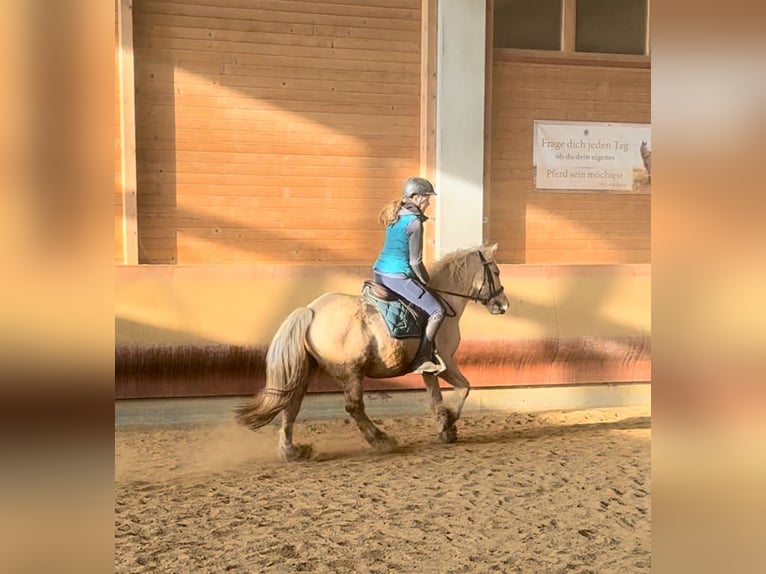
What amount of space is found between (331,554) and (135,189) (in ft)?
13.9

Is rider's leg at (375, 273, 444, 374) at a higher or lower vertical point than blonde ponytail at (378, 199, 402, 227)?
lower

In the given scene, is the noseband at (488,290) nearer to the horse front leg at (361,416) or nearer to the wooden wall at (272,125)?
the horse front leg at (361,416)

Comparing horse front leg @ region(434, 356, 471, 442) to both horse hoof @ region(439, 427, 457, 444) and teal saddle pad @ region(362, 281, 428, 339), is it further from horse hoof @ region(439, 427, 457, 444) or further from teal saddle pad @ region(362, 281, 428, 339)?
teal saddle pad @ region(362, 281, 428, 339)

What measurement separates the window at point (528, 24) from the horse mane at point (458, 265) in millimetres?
2984

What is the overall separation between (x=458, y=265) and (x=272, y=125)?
2715 millimetres

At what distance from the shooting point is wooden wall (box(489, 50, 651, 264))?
7035 millimetres

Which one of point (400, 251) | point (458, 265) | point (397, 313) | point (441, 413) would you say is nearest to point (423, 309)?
point (397, 313)

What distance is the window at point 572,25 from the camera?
23.0ft

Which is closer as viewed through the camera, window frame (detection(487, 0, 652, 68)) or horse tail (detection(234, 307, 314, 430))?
horse tail (detection(234, 307, 314, 430))

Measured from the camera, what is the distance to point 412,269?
14.9 ft

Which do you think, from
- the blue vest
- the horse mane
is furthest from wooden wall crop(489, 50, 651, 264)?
the blue vest

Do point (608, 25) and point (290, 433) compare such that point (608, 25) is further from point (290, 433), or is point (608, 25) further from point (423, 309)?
point (290, 433)

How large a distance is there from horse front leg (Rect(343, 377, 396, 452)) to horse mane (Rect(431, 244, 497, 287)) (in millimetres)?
934
